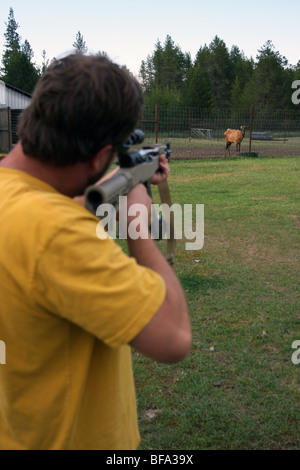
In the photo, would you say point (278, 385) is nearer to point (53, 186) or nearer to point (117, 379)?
point (117, 379)

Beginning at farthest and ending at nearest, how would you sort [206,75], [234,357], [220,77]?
[220,77], [206,75], [234,357]

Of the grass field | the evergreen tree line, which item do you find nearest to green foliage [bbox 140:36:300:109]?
the evergreen tree line

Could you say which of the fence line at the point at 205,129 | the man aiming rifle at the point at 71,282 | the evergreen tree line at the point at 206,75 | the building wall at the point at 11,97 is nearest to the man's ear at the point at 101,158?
the man aiming rifle at the point at 71,282

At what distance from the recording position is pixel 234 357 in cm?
388

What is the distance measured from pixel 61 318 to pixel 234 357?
118 inches

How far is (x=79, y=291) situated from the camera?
104cm

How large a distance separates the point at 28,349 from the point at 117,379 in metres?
0.32

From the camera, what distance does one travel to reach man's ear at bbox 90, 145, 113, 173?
4.00ft

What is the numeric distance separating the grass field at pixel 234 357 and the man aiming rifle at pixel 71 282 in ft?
5.97

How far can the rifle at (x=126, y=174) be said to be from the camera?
119 centimetres

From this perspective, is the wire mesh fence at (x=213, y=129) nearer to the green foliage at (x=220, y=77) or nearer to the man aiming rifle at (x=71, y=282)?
the man aiming rifle at (x=71, y=282)

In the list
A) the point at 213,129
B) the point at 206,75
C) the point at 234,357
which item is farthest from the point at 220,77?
the point at 234,357

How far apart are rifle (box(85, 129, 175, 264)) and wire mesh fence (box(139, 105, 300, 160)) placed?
2105 cm

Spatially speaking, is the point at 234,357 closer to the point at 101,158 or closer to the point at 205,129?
the point at 101,158
